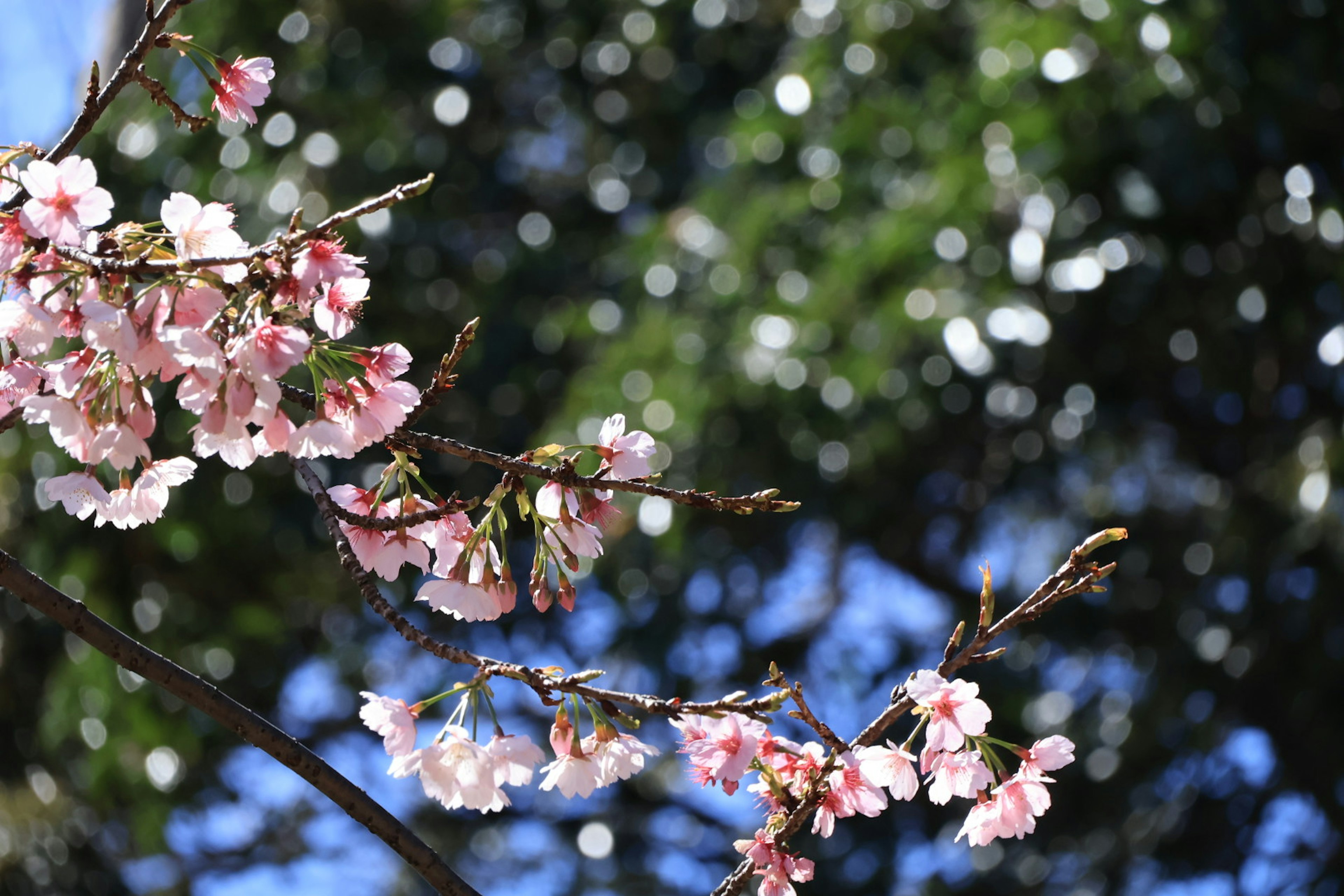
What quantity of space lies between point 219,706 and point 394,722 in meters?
0.10

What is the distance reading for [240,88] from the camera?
36.3 inches

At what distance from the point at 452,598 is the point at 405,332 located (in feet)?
9.10

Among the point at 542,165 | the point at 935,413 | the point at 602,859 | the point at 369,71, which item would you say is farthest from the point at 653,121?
the point at 602,859

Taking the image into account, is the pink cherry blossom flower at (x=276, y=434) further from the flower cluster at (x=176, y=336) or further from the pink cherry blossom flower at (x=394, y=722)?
the pink cherry blossom flower at (x=394, y=722)

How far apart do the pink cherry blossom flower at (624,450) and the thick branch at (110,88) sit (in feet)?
1.22

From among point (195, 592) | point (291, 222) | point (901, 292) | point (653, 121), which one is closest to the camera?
point (291, 222)

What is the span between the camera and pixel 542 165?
386cm

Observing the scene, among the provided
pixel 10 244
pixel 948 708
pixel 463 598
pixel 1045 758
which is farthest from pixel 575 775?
pixel 10 244

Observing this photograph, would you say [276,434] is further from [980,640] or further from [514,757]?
[980,640]

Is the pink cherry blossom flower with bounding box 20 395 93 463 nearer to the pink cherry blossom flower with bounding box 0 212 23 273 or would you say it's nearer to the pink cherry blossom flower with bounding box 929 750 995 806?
the pink cherry blossom flower with bounding box 0 212 23 273

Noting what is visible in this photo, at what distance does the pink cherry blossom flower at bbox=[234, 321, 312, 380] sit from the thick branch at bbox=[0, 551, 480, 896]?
19cm

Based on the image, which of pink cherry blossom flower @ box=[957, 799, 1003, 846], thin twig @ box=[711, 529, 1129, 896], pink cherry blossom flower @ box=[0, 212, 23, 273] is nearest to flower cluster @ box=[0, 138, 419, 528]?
pink cherry blossom flower @ box=[0, 212, 23, 273]

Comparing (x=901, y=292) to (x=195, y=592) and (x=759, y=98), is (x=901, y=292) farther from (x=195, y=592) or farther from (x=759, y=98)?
(x=195, y=592)

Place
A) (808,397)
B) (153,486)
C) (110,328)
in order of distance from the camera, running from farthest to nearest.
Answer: (808,397), (153,486), (110,328)
